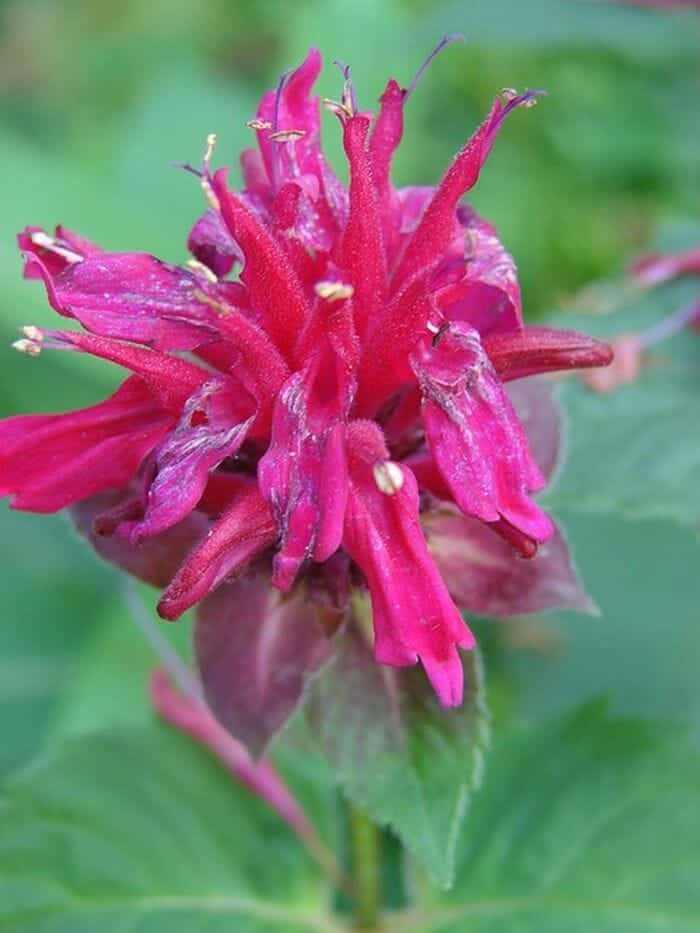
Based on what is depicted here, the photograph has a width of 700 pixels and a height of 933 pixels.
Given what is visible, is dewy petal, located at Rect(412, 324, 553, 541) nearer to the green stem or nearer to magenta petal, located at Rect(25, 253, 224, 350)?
magenta petal, located at Rect(25, 253, 224, 350)

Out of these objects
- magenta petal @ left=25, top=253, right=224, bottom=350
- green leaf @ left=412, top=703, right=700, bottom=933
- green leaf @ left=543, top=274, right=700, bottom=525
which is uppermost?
magenta petal @ left=25, top=253, right=224, bottom=350

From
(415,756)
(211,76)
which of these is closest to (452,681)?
(415,756)

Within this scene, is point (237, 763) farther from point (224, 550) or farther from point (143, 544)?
point (224, 550)

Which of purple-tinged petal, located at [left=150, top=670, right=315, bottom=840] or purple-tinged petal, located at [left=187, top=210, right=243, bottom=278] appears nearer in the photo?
purple-tinged petal, located at [left=187, top=210, right=243, bottom=278]

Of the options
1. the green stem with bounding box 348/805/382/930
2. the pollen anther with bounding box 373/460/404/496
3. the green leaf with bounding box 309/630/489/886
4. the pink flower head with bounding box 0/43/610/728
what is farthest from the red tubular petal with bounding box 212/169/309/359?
the green stem with bounding box 348/805/382/930

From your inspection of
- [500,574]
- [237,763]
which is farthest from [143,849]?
[500,574]

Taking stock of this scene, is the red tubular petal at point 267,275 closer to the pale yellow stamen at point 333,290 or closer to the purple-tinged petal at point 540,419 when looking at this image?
the pale yellow stamen at point 333,290

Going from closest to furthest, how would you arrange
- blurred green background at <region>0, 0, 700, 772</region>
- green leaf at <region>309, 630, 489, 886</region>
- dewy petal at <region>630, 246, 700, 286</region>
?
green leaf at <region>309, 630, 489, 886</region> → dewy petal at <region>630, 246, 700, 286</region> → blurred green background at <region>0, 0, 700, 772</region>
